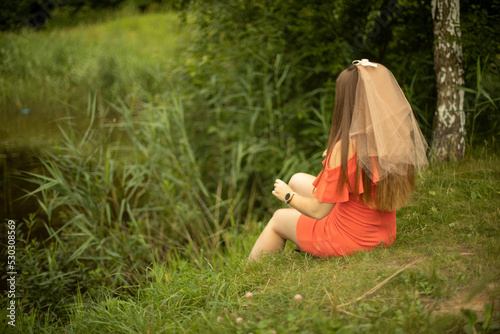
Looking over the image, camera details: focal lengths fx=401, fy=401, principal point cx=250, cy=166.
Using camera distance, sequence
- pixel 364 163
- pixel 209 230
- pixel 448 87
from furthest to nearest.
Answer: pixel 209 230
pixel 448 87
pixel 364 163

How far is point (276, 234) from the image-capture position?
2.50 metres

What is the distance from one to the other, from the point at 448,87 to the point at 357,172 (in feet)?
5.52

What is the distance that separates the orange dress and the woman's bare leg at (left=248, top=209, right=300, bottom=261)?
9 centimetres

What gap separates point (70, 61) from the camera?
7.52 m

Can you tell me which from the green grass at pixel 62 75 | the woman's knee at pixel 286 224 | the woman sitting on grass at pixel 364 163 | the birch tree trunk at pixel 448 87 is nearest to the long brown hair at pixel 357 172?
the woman sitting on grass at pixel 364 163

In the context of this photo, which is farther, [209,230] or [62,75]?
[62,75]

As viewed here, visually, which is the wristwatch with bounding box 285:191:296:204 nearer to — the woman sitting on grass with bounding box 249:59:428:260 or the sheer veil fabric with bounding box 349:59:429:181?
the woman sitting on grass with bounding box 249:59:428:260

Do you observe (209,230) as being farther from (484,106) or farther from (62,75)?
(62,75)

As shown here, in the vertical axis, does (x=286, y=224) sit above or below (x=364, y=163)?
below

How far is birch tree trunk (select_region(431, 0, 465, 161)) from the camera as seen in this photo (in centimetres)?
306

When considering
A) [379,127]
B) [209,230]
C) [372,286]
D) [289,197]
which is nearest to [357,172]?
[379,127]

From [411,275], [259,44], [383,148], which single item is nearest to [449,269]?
[411,275]

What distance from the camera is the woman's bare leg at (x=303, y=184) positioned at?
2.61 metres

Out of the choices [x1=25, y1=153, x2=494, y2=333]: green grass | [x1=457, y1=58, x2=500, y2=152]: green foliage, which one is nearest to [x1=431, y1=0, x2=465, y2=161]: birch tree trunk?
[x1=457, y1=58, x2=500, y2=152]: green foliage
